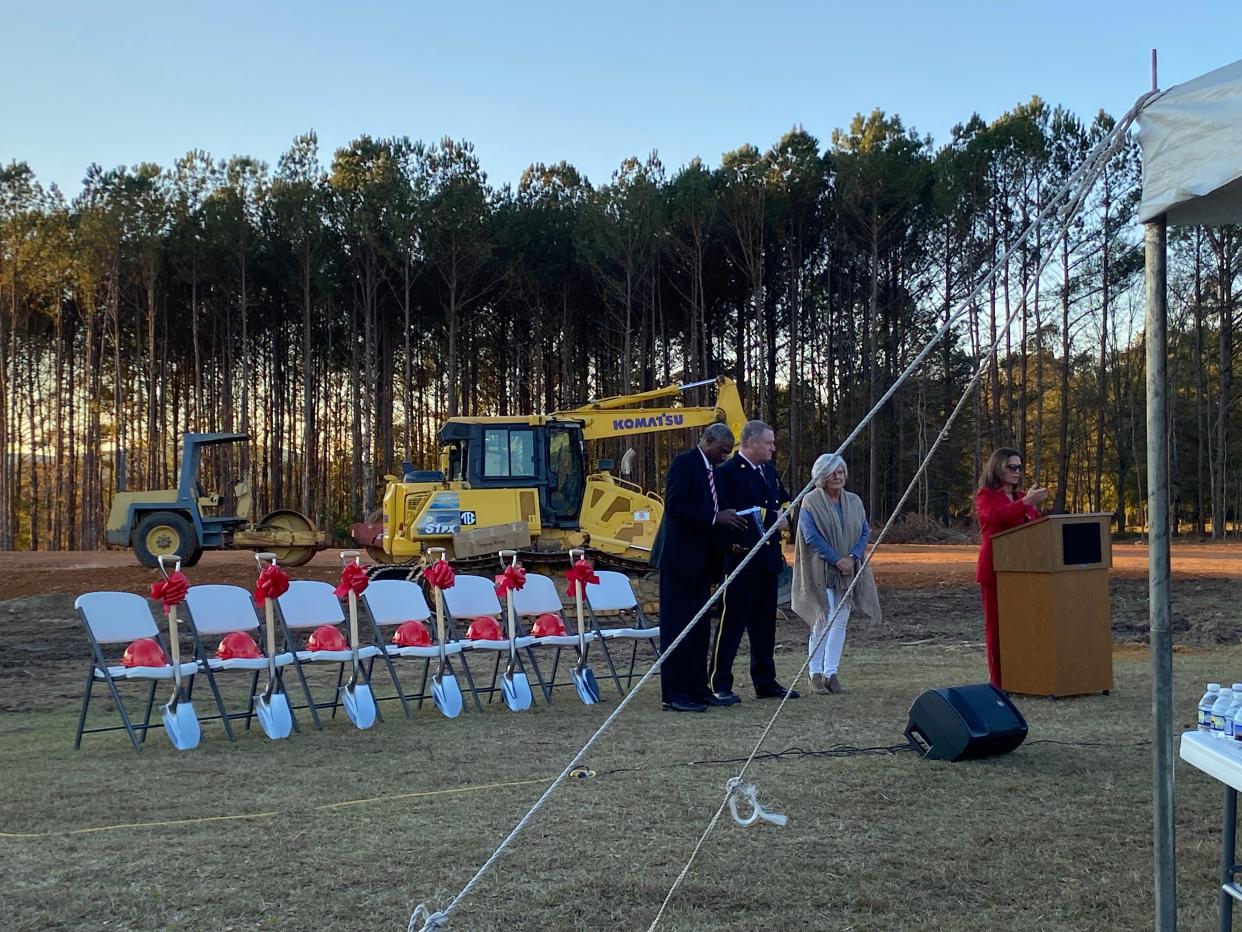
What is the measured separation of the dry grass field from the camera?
3.45 meters

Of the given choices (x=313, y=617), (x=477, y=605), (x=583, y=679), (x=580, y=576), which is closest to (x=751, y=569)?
(x=580, y=576)

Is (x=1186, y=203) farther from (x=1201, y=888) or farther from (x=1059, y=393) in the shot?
(x=1059, y=393)

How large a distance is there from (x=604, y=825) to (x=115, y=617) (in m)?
3.38

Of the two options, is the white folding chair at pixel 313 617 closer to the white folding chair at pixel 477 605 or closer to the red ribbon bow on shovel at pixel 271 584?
the red ribbon bow on shovel at pixel 271 584

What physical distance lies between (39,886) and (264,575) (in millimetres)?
3132

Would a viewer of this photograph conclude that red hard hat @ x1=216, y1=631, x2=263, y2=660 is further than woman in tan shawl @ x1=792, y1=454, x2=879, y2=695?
No

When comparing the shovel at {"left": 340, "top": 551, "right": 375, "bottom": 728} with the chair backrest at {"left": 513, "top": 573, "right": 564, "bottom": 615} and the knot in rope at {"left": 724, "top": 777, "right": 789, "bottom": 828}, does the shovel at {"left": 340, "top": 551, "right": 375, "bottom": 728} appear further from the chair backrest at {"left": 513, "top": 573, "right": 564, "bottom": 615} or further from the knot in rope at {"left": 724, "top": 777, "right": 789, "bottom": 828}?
the knot in rope at {"left": 724, "top": 777, "right": 789, "bottom": 828}

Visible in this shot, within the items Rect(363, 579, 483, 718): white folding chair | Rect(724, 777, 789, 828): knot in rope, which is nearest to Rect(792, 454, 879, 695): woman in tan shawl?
Rect(363, 579, 483, 718): white folding chair

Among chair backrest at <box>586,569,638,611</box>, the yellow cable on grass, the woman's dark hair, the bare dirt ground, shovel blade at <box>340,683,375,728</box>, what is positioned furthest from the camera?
the bare dirt ground

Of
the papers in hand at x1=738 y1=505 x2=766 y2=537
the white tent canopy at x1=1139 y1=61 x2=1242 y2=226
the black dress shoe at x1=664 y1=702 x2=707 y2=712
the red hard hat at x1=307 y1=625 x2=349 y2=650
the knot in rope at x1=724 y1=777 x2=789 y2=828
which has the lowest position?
the black dress shoe at x1=664 y1=702 x2=707 y2=712

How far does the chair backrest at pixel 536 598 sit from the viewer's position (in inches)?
323

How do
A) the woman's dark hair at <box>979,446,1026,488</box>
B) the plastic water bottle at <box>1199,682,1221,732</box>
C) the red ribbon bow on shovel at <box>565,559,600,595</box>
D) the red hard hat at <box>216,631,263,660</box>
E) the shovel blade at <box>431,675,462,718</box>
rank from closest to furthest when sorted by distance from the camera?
the plastic water bottle at <box>1199,682,1221,732</box> → the red hard hat at <box>216,631,263,660</box> → the shovel blade at <box>431,675,462,718</box> → the woman's dark hair at <box>979,446,1026,488</box> → the red ribbon bow on shovel at <box>565,559,600,595</box>

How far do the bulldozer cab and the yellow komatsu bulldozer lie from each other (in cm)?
1

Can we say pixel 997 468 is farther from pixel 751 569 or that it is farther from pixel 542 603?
pixel 542 603
